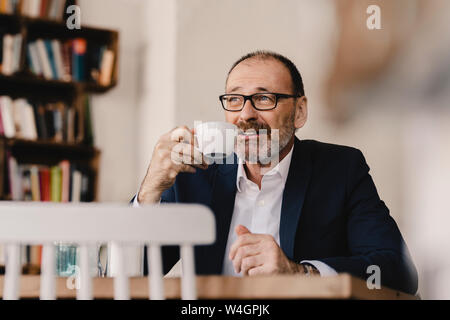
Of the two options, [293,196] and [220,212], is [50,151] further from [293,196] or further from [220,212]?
[293,196]

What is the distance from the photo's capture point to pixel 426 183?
5.66 ft

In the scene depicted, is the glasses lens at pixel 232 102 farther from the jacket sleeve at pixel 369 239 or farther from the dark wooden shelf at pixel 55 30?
the dark wooden shelf at pixel 55 30

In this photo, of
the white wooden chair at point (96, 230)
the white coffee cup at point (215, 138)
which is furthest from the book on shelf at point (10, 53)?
the white wooden chair at point (96, 230)

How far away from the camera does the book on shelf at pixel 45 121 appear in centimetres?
280

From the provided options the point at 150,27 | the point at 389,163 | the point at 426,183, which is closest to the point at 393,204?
the point at 389,163

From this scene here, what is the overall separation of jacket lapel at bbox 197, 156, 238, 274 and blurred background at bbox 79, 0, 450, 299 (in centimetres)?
34

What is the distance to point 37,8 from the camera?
2951 millimetres

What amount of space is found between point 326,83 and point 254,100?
0.40m

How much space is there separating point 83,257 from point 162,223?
0.34 feet

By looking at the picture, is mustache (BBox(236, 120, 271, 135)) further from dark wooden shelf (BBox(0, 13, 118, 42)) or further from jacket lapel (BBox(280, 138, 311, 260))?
dark wooden shelf (BBox(0, 13, 118, 42))

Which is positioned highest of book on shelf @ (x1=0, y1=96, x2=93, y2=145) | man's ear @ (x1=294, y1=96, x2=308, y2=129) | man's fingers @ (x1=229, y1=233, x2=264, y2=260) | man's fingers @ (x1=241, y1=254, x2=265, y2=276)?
man's ear @ (x1=294, y1=96, x2=308, y2=129)

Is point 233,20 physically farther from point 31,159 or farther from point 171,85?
point 31,159

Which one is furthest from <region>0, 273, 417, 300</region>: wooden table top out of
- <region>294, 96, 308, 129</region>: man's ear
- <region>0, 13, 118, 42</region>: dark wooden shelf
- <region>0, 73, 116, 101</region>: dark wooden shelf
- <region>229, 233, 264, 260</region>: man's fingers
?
<region>0, 13, 118, 42</region>: dark wooden shelf

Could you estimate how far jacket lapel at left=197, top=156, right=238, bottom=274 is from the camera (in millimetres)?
1595
